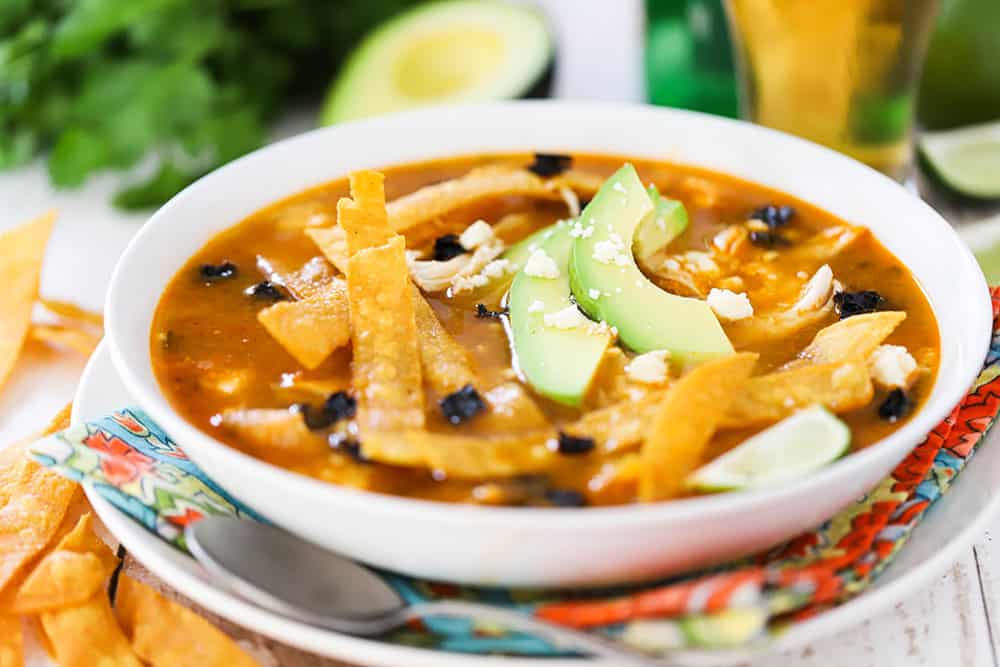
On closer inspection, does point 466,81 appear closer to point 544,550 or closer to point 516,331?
point 516,331

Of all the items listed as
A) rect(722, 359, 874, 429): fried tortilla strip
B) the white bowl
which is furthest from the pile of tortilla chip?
rect(722, 359, 874, 429): fried tortilla strip

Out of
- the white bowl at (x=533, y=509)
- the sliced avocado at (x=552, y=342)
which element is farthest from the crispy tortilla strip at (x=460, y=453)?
the sliced avocado at (x=552, y=342)

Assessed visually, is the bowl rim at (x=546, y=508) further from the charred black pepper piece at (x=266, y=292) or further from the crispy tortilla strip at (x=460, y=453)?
the charred black pepper piece at (x=266, y=292)

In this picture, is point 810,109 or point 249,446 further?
point 810,109

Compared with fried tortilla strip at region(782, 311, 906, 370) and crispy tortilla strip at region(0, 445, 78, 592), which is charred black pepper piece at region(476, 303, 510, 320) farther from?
crispy tortilla strip at region(0, 445, 78, 592)

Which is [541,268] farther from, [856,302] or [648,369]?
[856,302]

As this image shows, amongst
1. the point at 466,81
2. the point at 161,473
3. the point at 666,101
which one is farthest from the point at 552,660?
the point at 666,101
